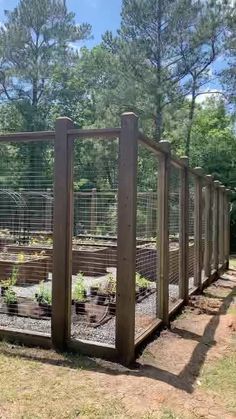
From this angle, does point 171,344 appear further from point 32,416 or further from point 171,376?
point 32,416

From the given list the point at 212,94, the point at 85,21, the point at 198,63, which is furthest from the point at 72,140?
the point at 85,21

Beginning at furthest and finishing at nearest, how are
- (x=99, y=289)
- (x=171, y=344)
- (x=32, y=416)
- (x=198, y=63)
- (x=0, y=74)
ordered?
(x=0, y=74)
(x=198, y=63)
(x=99, y=289)
(x=171, y=344)
(x=32, y=416)

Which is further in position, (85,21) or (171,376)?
(85,21)

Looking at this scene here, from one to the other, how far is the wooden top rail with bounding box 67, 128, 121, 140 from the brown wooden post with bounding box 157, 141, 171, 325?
109 cm

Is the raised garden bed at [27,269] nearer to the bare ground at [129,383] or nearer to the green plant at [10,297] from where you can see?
the green plant at [10,297]

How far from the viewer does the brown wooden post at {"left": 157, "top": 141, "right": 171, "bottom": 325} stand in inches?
184

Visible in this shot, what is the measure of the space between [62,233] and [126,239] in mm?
586

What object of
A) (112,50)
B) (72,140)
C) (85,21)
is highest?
(85,21)

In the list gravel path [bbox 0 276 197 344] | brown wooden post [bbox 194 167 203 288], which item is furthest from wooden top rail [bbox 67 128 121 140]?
brown wooden post [bbox 194 167 203 288]

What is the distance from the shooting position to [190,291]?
648cm

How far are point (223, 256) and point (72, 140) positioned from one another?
702cm

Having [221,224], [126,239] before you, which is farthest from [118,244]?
[221,224]

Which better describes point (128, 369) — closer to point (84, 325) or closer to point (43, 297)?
point (84, 325)

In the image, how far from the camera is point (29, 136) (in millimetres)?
4211
